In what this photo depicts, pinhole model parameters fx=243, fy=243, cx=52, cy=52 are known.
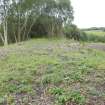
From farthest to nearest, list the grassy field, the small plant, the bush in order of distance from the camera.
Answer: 1. the bush
2. the small plant
3. the grassy field

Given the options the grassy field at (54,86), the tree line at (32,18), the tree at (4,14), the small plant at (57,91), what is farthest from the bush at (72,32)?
the small plant at (57,91)

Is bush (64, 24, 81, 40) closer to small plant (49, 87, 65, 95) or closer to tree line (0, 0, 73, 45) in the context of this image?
tree line (0, 0, 73, 45)

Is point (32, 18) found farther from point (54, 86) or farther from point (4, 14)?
point (54, 86)

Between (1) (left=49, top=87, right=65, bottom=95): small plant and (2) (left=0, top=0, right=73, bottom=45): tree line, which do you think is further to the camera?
(2) (left=0, top=0, right=73, bottom=45): tree line

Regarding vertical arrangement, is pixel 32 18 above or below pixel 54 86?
above

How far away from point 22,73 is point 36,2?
19.3 metres

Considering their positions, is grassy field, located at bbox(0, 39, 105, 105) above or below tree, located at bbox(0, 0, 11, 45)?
below

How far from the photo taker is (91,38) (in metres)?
32.9

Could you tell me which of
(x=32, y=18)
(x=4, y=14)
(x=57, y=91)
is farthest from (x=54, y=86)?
(x=32, y=18)

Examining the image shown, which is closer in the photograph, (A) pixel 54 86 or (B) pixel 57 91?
(B) pixel 57 91

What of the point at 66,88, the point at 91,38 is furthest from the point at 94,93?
the point at 91,38

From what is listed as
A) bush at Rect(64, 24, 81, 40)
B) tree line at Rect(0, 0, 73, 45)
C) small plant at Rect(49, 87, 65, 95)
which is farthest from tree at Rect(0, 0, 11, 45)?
small plant at Rect(49, 87, 65, 95)

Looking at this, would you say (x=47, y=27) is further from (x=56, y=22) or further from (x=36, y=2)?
(x=36, y=2)

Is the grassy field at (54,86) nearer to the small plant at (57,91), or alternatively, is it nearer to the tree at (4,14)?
the small plant at (57,91)
